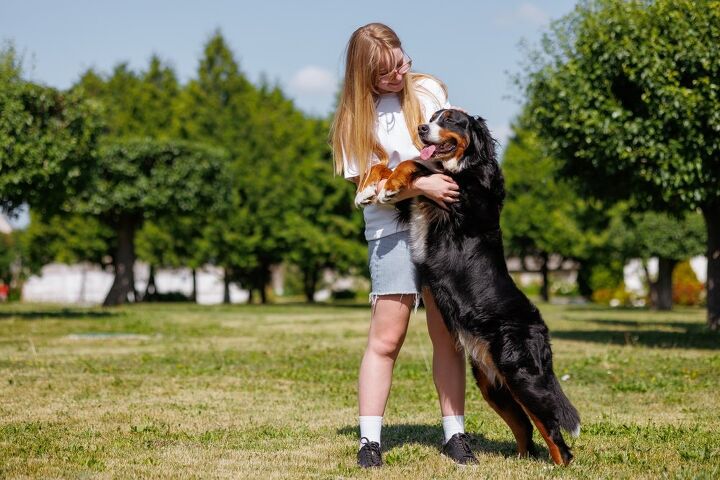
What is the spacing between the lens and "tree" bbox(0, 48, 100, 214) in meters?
18.8

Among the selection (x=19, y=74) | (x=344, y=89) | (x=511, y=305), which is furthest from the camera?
(x=19, y=74)

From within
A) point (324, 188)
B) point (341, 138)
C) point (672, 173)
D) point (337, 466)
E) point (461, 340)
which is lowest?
point (337, 466)

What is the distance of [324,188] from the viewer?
37625 millimetres

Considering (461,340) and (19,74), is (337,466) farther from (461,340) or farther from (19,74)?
(19,74)

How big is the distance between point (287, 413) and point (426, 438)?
163cm

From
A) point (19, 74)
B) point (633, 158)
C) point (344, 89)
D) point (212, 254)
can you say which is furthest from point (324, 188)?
point (344, 89)

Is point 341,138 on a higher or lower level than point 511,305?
higher

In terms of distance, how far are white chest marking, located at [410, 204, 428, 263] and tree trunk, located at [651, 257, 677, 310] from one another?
33138 mm

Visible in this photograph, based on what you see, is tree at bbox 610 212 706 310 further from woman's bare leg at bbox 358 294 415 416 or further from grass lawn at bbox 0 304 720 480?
Result: woman's bare leg at bbox 358 294 415 416

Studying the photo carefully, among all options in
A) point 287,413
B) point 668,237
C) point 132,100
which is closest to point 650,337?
point 287,413

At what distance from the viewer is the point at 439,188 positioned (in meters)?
4.89

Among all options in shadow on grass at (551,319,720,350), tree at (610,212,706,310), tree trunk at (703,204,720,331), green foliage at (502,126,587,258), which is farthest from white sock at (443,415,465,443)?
green foliage at (502,126,587,258)

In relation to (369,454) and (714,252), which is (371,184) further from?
(714,252)

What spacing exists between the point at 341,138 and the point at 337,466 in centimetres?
199
